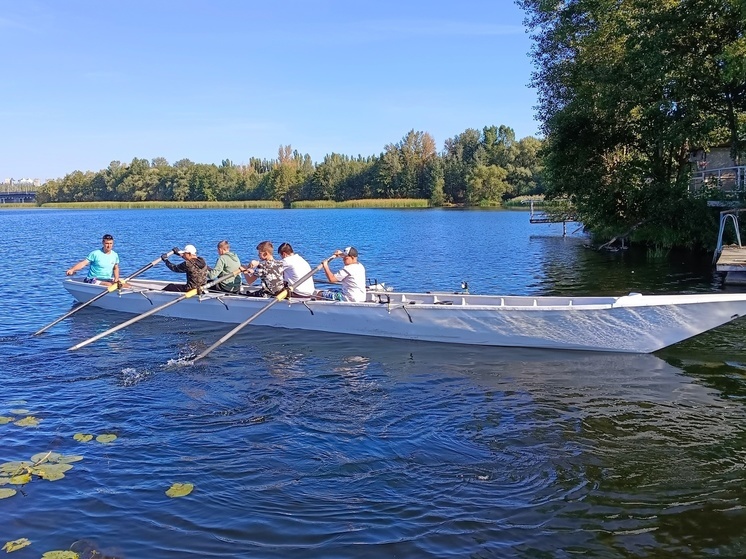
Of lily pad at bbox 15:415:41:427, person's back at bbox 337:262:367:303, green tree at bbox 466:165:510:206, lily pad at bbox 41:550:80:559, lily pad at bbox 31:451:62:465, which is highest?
green tree at bbox 466:165:510:206

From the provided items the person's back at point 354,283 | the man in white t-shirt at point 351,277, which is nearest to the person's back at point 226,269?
the man in white t-shirt at point 351,277

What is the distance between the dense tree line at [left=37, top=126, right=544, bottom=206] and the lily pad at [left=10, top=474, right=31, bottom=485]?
3598 inches

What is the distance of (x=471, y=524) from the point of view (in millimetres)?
5590

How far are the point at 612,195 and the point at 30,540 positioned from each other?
1057 inches

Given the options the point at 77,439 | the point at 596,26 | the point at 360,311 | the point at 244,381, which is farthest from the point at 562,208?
the point at 77,439

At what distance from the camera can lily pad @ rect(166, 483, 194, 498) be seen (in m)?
6.24

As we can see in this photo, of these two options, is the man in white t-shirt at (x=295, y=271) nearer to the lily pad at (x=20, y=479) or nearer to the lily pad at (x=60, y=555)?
the lily pad at (x=20, y=479)

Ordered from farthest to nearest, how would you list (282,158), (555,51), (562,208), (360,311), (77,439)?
1. (282,158)
2. (562,208)
3. (555,51)
4. (360,311)
5. (77,439)

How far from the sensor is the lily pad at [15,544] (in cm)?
529

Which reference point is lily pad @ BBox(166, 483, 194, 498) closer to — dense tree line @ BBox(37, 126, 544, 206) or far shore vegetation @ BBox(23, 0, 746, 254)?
far shore vegetation @ BBox(23, 0, 746, 254)

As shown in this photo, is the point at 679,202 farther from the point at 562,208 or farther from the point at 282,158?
the point at 282,158

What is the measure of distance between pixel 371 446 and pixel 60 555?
3340mm

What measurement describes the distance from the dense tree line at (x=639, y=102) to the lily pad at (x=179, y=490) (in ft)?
60.9

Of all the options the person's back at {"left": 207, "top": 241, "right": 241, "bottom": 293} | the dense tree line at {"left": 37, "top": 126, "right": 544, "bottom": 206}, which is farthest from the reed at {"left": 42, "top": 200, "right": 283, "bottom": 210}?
the person's back at {"left": 207, "top": 241, "right": 241, "bottom": 293}
